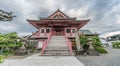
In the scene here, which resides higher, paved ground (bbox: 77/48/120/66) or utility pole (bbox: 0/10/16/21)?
utility pole (bbox: 0/10/16/21)

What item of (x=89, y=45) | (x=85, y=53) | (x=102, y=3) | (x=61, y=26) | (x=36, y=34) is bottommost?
(x=85, y=53)

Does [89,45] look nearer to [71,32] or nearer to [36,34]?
[71,32]

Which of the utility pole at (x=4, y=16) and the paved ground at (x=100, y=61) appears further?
the paved ground at (x=100, y=61)

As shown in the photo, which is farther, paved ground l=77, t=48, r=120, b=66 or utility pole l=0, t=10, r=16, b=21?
paved ground l=77, t=48, r=120, b=66

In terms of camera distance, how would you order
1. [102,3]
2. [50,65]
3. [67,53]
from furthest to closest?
1. [102,3]
2. [67,53]
3. [50,65]

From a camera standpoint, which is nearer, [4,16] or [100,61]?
[4,16]

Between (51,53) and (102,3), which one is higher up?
(102,3)

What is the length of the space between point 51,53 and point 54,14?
1217 centimetres

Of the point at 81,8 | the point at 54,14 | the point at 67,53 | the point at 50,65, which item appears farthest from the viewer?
the point at 54,14

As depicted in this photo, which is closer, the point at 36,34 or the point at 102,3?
the point at 102,3

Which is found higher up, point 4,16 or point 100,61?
point 4,16

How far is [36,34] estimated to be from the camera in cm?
2078

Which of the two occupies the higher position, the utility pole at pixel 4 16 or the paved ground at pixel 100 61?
the utility pole at pixel 4 16

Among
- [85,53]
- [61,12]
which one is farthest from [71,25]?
[85,53]
